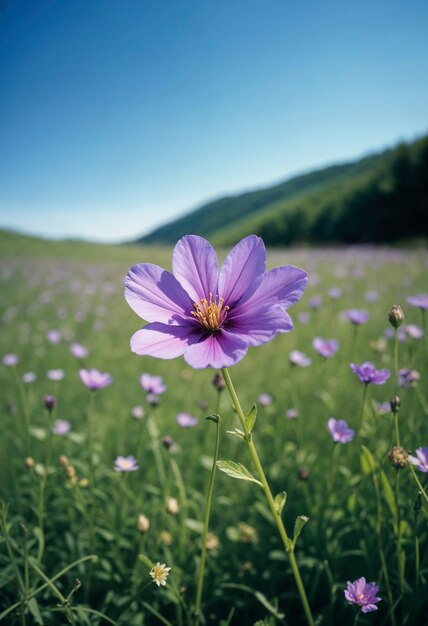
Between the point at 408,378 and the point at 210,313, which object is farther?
the point at 408,378

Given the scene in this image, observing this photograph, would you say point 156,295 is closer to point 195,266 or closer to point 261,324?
point 195,266

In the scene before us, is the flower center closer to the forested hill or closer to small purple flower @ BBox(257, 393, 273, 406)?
small purple flower @ BBox(257, 393, 273, 406)

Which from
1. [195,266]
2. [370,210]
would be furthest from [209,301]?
[370,210]

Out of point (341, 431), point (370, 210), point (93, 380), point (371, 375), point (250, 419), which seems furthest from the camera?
point (370, 210)

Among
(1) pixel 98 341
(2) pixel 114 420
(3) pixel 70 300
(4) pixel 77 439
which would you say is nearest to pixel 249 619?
(4) pixel 77 439

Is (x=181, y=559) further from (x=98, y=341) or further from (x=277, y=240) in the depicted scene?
(x=277, y=240)

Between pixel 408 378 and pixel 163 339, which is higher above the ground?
pixel 163 339

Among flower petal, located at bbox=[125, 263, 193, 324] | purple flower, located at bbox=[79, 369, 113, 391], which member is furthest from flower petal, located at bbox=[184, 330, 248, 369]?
purple flower, located at bbox=[79, 369, 113, 391]
